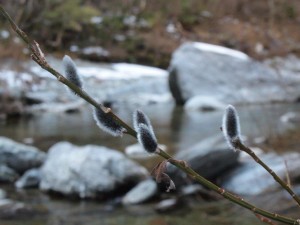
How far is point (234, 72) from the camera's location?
13.6 m

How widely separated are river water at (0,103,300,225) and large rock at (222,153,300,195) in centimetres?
46

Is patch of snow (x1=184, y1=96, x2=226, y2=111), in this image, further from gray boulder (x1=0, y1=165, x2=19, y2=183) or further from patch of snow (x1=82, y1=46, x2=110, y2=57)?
patch of snow (x1=82, y1=46, x2=110, y2=57)

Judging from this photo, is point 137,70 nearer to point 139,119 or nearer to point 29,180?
point 29,180

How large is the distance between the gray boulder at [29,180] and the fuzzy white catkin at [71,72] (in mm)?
4534

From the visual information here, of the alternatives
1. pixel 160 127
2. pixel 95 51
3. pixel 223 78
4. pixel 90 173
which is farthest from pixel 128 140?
pixel 95 51

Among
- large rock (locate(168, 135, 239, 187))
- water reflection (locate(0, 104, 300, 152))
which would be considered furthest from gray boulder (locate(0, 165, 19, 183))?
large rock (locate(168, 135, 239, 187))

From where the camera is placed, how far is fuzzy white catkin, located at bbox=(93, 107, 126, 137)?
75cm

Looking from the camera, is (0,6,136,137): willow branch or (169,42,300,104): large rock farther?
(169,42,300,104): large rock

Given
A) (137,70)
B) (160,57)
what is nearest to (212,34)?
(160,57)

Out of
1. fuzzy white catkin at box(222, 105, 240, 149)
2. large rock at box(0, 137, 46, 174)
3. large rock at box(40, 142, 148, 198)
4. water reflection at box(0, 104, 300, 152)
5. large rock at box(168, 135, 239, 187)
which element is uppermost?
fuzzy white catkin at box(222, 105, 240, 149)

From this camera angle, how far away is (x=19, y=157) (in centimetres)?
577

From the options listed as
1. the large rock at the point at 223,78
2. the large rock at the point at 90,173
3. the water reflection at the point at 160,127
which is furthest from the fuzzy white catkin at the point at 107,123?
the large rock at the point at 223,78

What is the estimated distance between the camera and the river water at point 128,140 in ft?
12.6

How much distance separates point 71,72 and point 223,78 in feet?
42.5
